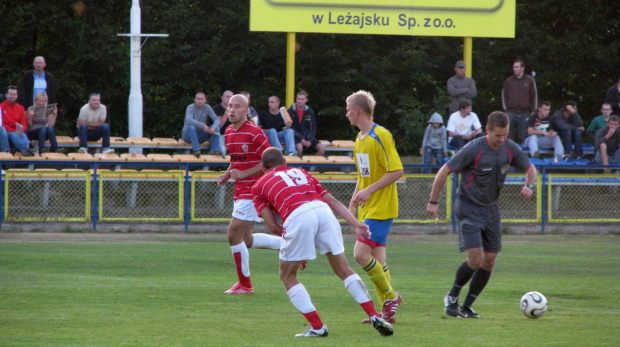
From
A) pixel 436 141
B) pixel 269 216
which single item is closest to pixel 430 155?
pixel 436 141

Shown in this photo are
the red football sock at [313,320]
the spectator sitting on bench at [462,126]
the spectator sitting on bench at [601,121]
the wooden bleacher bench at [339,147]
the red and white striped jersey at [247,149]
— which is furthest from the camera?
the wooden bleacher bench at [339,147]

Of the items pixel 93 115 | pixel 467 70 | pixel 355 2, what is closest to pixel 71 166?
pixel 93 115

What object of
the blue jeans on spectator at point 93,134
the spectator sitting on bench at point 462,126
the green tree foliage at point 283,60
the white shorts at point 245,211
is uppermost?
the green tree foliage at point 283,60

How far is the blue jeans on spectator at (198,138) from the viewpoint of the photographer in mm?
20562

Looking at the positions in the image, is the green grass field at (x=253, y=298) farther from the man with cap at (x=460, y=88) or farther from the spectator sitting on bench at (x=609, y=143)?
the man with cap at (x=460, y=88)

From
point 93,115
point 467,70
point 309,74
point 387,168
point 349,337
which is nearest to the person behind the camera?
point 349,337

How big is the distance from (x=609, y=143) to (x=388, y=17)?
5.88 m

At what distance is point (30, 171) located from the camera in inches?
698

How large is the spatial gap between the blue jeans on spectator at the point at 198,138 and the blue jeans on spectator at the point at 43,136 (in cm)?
294

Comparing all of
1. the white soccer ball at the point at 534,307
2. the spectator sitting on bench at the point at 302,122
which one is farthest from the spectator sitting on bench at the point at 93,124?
the white soccer ball at the point at 534,307

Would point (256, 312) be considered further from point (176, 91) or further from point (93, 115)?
point (176, 91)

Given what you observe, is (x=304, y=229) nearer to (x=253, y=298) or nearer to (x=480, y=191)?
(x=480, y=191)

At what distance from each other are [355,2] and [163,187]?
679 cm

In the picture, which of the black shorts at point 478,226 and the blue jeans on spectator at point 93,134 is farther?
the blue jeans on spectator at point 93,134
